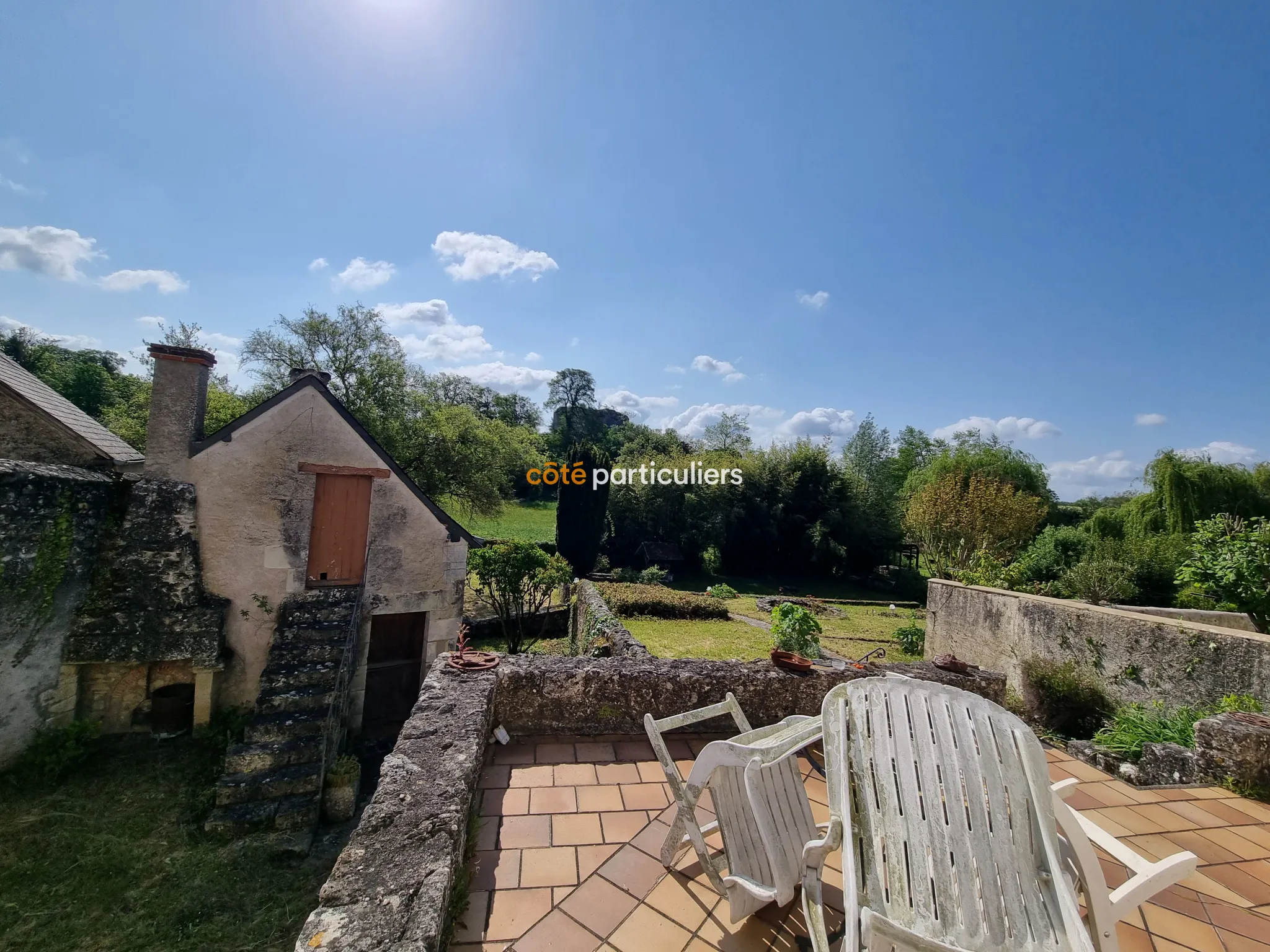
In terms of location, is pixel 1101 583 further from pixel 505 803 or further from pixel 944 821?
pixel 505 803

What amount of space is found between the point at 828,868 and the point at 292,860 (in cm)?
537

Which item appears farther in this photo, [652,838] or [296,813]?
[296,813]

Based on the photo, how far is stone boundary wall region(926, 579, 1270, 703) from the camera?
5277mm

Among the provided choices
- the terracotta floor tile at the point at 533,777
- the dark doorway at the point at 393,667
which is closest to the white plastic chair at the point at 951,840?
the terracotta floor tile at the point at 533,777

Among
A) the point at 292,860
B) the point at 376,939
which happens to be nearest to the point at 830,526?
the point at 292,860

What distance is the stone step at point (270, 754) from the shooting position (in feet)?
19.1

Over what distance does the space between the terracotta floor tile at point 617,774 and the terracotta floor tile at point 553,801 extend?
0.77 ft

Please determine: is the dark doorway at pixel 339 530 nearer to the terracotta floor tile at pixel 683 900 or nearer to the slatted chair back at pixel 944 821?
the terracotta floor tile at pixel 683 900

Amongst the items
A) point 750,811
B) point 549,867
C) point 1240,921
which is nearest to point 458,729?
point 549,867

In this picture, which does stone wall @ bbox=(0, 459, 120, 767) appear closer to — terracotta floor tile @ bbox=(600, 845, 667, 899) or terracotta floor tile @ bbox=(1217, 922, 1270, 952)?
terracotta floor tile @ bbox=(600, 845, 667, 899)

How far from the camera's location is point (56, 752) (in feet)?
20.4

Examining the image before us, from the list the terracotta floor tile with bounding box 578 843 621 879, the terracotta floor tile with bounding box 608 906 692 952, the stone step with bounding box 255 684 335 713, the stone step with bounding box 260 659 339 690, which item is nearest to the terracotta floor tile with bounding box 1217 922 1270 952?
the terracotta floor tile with bounding box 608 906 692 952

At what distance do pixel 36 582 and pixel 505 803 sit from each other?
7058 mm

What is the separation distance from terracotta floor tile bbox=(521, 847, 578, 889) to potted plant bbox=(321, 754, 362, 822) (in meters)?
4.73
